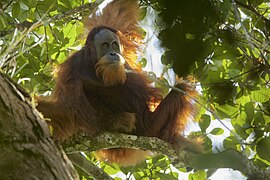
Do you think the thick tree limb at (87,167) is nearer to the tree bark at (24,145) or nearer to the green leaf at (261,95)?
the green leaf at (261,95)

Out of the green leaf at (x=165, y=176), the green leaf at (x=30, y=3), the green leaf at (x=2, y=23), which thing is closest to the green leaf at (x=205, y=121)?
the green leaf at (x=165, y=176)

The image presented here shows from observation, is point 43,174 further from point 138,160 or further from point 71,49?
point 71,49

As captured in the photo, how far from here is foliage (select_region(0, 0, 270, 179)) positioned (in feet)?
2.66

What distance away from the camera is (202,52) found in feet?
2.65

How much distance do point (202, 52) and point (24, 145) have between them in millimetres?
786

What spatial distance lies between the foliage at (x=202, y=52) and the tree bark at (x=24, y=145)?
0.44m

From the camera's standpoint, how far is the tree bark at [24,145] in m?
1.40

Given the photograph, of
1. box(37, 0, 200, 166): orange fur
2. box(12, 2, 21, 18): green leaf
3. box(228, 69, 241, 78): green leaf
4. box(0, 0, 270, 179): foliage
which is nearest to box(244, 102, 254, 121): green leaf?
box(0, 0, 270, 179): foliage

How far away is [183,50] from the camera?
2.65ft

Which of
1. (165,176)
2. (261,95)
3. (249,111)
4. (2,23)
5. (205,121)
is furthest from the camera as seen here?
(165,176)

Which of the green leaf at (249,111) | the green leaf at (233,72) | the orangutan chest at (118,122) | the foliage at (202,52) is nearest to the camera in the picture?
the foliage at (202,52)

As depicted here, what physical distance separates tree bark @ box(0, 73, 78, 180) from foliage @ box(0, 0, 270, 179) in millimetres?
444

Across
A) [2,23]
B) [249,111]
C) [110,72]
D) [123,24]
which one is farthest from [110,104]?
[249,111]

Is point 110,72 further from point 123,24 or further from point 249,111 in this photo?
point 249,111
